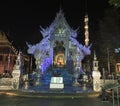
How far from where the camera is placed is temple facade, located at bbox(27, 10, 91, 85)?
2884 cm

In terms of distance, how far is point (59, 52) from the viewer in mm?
29609

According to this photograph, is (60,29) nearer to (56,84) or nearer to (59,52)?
(59,52)

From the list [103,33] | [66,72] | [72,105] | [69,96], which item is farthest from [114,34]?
[72,105]

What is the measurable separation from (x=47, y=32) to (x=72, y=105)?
17.7 meters

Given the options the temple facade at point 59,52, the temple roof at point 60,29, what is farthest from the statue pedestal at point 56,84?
the temple roof at point 60,29

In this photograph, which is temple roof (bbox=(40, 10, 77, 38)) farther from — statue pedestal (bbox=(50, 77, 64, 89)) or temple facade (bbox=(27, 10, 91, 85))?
statue pedestal (bbox=(50, 77, 64, 89))

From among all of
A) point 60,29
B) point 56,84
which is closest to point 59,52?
point 60,29

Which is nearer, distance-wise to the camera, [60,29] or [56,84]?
[56,84]

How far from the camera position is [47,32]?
96.6ft

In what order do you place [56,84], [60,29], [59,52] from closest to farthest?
1. [56,84]
2. [60,29]
3. [59,52]

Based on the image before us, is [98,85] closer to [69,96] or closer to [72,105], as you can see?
[69,96]

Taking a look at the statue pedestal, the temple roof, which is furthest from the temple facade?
the statue pedestal

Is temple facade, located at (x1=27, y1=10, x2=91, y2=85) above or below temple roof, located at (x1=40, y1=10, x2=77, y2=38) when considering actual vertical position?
below

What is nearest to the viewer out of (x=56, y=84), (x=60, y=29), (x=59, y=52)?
(x=56, y=84)
